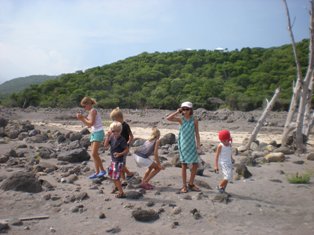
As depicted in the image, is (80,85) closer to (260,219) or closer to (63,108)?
(63,108)

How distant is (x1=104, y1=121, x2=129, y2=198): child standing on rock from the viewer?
23.8ft

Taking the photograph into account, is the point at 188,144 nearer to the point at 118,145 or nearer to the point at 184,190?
the point at 184,190

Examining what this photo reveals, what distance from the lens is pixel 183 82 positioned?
43500 mm

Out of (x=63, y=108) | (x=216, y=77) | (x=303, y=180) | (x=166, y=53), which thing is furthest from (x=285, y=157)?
(x=166, y=53)

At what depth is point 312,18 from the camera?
497 inches

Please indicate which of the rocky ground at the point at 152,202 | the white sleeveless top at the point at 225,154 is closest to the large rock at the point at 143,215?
the rocky ground at the point at 152,202

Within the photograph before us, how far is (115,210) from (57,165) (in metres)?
3.79

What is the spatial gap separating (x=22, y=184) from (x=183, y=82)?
1439 inches

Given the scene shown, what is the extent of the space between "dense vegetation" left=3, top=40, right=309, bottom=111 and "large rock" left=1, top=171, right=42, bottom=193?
2689cm

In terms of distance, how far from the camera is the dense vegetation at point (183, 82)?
37656 millimetres

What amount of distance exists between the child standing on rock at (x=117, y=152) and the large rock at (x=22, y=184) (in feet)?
4.82

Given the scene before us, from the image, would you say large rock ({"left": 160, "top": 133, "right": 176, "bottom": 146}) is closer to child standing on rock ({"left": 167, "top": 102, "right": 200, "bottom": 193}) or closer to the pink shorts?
child standing on rock ({"left": 167, "top": 102, "right": 200, "bottom": 193})

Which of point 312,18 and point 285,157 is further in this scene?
point 312,18

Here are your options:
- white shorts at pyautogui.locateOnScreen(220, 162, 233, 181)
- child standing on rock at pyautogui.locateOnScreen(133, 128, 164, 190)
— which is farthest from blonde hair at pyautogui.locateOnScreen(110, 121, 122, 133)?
white shorts at pyautogui.locateOnScreen(220, 162, 233, 181)
